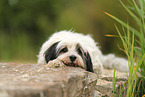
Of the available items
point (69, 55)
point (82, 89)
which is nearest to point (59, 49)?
point (69, 55)

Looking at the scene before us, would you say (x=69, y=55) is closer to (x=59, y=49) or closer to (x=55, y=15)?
(x=59, y=49)

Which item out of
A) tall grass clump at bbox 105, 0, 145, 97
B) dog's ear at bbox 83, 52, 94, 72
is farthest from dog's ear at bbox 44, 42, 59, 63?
tall grass clump at bbox 105, 0, 145, 97

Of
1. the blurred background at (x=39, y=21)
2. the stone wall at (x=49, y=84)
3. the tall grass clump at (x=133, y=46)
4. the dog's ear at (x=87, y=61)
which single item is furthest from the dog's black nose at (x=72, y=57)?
the blurred background at (x=39, y=21)

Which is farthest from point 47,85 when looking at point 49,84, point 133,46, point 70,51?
point 70,51

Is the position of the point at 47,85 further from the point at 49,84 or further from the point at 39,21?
the point at 39,21

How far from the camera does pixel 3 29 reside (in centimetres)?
1512

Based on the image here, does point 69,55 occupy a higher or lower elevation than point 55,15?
lower

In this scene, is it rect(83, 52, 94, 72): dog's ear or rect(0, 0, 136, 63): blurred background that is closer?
rect(83, 52, 94, 72): dog's ear

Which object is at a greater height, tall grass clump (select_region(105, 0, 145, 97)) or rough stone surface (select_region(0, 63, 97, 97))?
tall grass clump (select_region(105, 0, 145, 97))

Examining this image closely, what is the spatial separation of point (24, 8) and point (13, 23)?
1138 mm

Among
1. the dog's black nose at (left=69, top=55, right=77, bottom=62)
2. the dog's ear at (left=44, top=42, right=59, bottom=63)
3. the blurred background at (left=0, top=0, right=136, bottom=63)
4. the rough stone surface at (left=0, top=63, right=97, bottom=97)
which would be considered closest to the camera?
the rough stone surface at (left=0, top=63, right=97, bottom=97)

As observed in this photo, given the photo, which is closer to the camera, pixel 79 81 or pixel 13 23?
pixel 79 81

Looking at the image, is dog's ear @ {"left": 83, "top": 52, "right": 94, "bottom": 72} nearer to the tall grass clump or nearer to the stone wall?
the stone wall

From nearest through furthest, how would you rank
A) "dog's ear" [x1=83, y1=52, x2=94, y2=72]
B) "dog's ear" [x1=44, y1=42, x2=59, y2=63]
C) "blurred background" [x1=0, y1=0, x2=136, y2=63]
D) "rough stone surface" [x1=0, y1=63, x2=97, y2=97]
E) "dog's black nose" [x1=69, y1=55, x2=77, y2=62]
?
"rough stone surface" [x1=0, y1=63, x2=97, y2=97] → "dog's black nose" [x1=69, y1=55, x2=77, y2=62] → "dog's ear" [x1=83, y1=52, x2=94, y2=72] → "dog's ear" [x1=44, y1=42, x2=59, y2=63] → "blurred background" [x1=0, y1=0, x2=136, y2=63]
